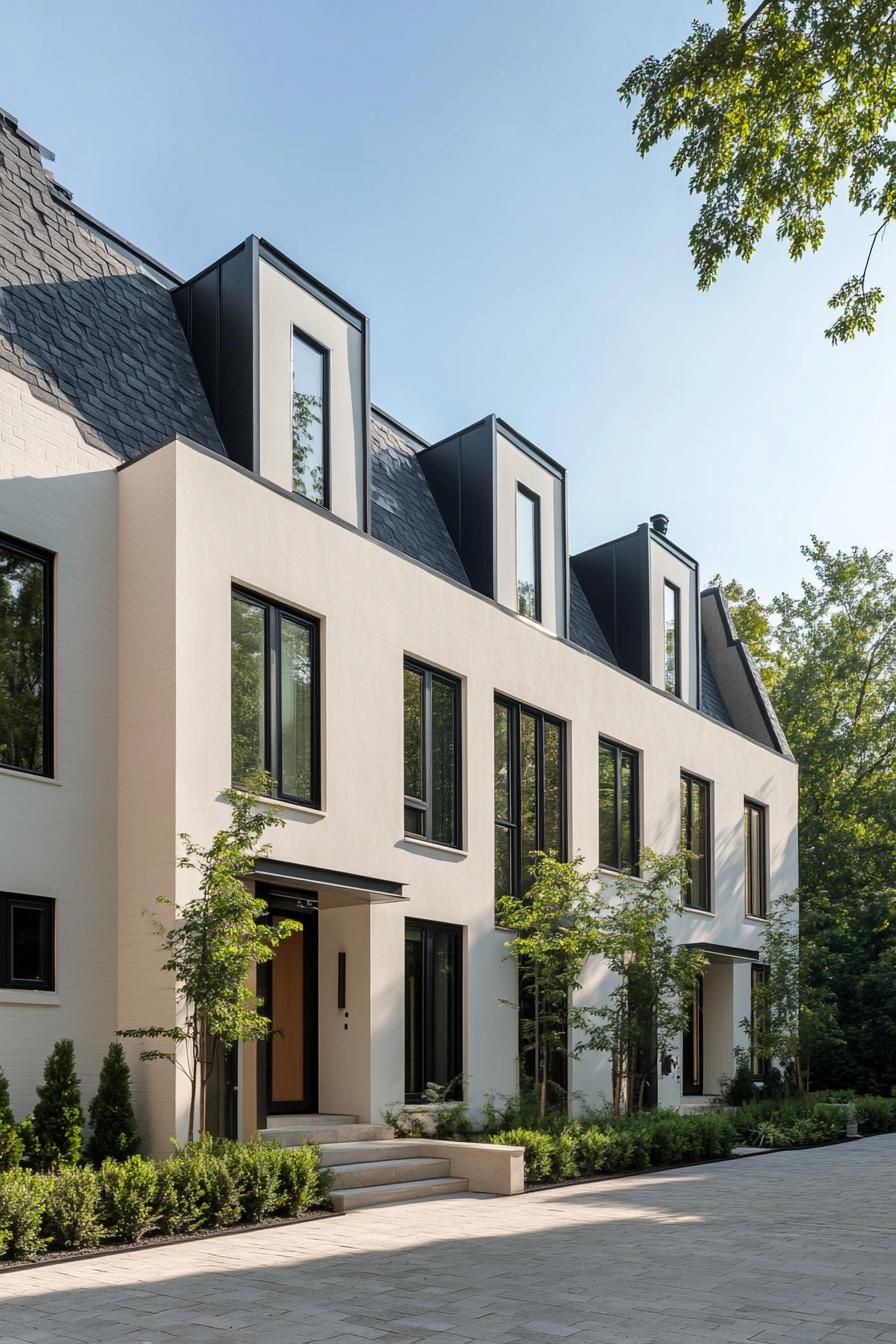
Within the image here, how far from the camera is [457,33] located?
10.8m

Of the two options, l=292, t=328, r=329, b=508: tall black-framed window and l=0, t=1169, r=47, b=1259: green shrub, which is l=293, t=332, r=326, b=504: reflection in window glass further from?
l=0, t=1169, r=47, b=1259: green shrub

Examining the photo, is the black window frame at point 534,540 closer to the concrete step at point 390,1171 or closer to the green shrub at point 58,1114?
the concrete step at point 390,1171

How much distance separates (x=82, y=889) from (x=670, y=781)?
12605 millimetres

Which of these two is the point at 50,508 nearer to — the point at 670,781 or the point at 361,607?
the point at 361,607

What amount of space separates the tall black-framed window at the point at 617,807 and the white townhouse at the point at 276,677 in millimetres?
60

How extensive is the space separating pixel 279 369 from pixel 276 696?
3.89m

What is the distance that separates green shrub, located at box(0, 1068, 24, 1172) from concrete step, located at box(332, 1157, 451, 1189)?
278cm

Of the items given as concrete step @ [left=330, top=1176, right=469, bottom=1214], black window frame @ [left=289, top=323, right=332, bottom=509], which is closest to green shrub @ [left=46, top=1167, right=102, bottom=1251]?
concrete step @ [left=330, top=1176, right=469, bottom=1214]

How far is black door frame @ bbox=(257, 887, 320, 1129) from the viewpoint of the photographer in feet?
45.7

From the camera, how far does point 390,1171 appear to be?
41.5 feet

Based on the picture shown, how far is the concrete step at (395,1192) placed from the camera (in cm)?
1149

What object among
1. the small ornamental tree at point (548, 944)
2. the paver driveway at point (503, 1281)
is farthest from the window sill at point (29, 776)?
the small ornamental tree at point (548, 944)

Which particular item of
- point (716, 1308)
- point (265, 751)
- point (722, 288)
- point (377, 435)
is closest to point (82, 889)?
point (265, 751)

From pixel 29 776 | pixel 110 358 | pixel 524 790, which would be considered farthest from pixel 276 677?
pixel 524 790
